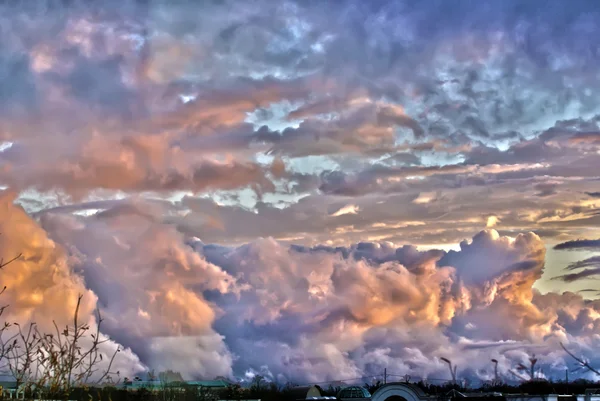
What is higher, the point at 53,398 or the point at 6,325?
the point at 6,325

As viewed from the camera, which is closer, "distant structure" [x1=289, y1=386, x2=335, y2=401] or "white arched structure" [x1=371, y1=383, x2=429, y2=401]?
"white arched structure" [x1=371, y1=383, x2=429, y2=401]

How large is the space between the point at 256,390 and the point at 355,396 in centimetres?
7058

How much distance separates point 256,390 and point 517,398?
101m

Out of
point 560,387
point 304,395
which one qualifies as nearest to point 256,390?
point 304,395

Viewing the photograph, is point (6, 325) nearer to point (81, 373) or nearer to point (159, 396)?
point (81, 373)

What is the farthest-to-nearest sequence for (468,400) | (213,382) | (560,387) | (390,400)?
1. (213,382)
2. (560,387)
3. (468,400)
4. (390,400)

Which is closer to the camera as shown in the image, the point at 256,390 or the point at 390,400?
the point at 390,400

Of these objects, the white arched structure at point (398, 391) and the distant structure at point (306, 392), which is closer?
the white arched structure at point (398, 391)

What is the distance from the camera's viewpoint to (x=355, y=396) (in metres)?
133

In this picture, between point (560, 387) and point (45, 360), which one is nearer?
point (45, 360)

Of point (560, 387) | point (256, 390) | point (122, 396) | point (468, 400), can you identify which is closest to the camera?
point (468, 400)

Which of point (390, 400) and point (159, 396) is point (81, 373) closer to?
point (390, 400)

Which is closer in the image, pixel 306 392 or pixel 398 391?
pixel 398 391

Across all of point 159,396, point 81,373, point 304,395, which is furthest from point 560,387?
point 81,373
